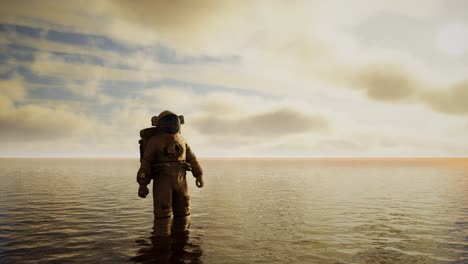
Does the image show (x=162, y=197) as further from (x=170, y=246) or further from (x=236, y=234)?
(x=236, y=234)

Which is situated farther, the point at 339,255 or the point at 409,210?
the point at 409,210

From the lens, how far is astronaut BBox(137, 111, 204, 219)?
30.2ft


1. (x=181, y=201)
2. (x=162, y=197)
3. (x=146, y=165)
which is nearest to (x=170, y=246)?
(x=162, y=197)

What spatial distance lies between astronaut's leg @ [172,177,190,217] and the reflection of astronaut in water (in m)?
0.19

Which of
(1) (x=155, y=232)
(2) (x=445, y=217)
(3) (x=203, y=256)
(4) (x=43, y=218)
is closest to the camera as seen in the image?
(3) (x=203, y=256)

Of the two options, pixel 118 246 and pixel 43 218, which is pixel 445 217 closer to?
pixel 118 246

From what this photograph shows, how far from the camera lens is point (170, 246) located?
8062 millimetres

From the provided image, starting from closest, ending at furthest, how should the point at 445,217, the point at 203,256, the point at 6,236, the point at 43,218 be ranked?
1. the point at 203,256
2. the point at 6,236
3. the point at 43,218
4. the point at 445,217

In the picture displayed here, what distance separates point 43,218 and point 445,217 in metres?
17.0

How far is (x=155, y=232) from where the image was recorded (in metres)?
8.90

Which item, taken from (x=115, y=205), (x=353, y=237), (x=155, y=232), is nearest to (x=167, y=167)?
(x=155, y=232)

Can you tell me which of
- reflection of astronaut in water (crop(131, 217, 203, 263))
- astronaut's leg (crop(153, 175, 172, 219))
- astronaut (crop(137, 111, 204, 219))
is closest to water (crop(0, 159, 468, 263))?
reflection of astronaut in water (crop(131, 217, 203, 263))

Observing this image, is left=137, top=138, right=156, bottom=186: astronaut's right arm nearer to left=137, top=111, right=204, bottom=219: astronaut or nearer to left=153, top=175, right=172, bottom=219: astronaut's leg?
left=137, top=111, right=204, bottom=219: astronaut

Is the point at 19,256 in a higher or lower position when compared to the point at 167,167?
lower
